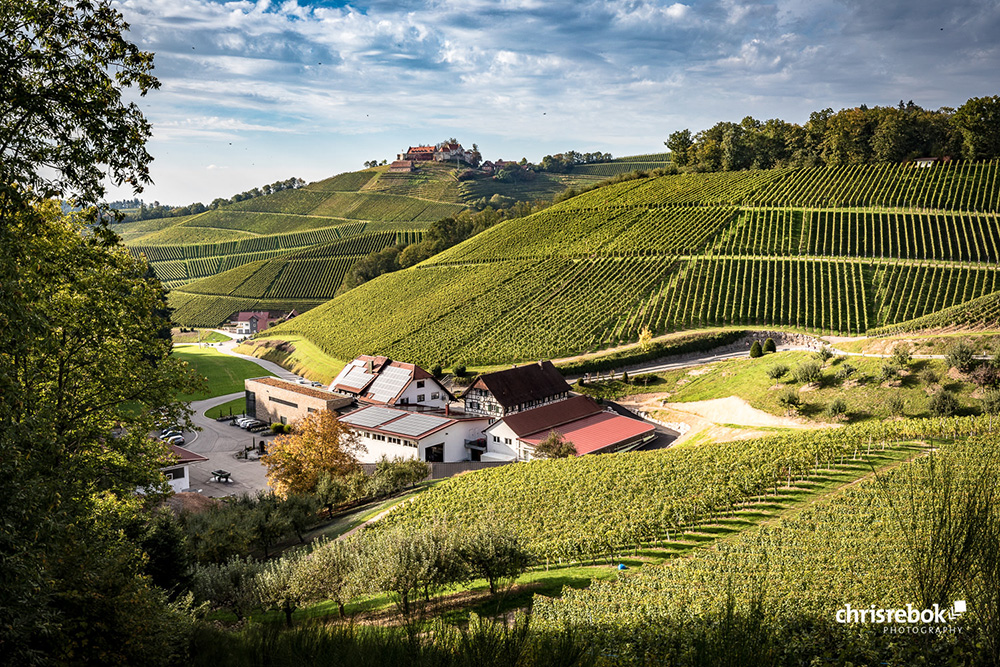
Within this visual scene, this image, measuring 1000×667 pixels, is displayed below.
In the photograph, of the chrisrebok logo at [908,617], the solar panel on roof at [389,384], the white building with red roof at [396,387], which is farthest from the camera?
the solar panel on roof at [389,384]

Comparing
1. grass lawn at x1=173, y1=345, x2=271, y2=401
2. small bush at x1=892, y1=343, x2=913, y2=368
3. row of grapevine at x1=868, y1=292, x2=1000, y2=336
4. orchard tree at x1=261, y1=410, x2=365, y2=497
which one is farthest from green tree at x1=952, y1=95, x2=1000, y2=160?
grass lawn at x1=173, y1=345, x2=271, y2=401

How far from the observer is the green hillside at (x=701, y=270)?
215 ft

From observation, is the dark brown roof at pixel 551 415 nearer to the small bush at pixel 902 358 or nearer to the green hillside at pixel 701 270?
the green hillside at pixel 701 270

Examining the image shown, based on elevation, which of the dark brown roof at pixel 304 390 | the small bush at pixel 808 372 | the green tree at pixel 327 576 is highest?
the small bush at pixel 808 372

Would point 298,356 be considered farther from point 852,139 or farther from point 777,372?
point 852,139

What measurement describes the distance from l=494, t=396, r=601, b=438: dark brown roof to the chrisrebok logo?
35.7 meters

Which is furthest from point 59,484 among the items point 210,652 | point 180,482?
point 180,482

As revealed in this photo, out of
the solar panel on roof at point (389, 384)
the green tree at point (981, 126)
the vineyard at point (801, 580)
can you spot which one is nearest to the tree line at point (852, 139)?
the green tree at point (981, 126)

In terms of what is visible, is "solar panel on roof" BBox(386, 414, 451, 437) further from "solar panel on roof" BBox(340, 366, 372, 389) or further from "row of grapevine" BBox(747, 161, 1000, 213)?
"row of grapevine" BBox(747, 161, 1000, 213)

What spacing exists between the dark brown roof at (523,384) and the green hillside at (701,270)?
781cm

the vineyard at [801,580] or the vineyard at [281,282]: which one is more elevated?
the vineyard at [281,282]

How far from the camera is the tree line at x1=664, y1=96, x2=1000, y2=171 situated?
294ft

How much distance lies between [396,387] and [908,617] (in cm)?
5075

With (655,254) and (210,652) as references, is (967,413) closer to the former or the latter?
(210,652)
